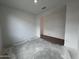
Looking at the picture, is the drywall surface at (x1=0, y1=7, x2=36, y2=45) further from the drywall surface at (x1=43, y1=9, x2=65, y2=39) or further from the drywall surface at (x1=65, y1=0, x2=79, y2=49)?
the drywall surface at (x1=65, y1=0, x2=79, y2=49)

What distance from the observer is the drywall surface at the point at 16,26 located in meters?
4.02

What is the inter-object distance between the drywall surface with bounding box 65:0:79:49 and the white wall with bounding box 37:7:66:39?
1.70 m

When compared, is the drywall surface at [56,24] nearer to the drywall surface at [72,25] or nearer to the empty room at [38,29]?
the empty room at [38,29]

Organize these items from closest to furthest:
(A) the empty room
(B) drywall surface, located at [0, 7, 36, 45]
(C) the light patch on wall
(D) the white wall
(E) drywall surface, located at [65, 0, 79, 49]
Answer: (E) drywall surface, located at [65, 0, 79, 49] → (A) the empty room → (B) drywall surface, located at [0, 7, 36, 45] → (C) the light patch on wall → (D) the white wall

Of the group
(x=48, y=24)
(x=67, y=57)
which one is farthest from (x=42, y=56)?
(x=48, y=24)

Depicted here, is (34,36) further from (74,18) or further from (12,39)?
(74,18)

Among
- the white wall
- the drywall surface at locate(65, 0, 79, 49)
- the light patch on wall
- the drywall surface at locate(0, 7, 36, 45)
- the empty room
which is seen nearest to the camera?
the drywall surface at locate(65, 0, 79, 49)

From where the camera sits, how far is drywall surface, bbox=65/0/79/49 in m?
2.59

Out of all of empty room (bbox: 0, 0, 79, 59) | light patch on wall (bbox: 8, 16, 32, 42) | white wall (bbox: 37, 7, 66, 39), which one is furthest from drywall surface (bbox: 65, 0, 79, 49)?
light patch on wall (bbox: 8, 16, 32, 42)

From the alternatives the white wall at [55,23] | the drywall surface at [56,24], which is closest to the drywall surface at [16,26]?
the white wall at [55,23]

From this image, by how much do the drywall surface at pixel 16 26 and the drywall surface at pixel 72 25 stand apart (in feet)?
10.4

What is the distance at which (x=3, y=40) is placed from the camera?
3.94 meters

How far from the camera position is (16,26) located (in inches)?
181

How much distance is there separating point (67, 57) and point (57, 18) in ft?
10.3
